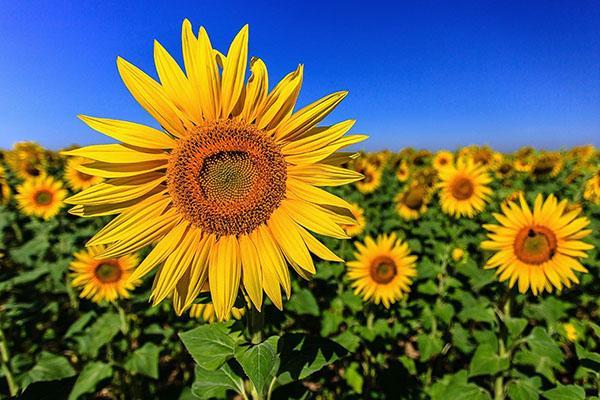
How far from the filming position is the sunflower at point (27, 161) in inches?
354

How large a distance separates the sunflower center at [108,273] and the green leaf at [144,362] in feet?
3.18

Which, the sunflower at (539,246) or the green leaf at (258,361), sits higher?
the sunflower at (539,246)

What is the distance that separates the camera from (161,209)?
170cm

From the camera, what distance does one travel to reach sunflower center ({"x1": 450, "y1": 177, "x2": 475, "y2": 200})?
6387mm

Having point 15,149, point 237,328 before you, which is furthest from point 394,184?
point 15,149

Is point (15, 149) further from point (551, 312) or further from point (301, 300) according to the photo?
point (551, 312)

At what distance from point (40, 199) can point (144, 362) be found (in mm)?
5087

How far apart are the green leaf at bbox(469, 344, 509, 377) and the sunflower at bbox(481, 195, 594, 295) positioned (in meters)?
0.71

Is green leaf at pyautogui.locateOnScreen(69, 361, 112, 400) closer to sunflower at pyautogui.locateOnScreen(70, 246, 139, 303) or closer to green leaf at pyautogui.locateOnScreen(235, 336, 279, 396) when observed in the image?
sunflower at pyautogui.locateOnScreen(70, 246, 139, 303)

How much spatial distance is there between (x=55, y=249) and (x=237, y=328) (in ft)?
20.0

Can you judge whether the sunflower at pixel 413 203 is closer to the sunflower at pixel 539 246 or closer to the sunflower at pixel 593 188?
the sunflower at pixel 593 188

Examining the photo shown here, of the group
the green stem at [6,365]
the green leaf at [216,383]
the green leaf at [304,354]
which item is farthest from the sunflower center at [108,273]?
the green leaf at [304,354]

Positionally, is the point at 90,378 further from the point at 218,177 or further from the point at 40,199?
the point at 40,199

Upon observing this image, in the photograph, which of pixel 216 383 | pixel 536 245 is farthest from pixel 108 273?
pixel 536 245
